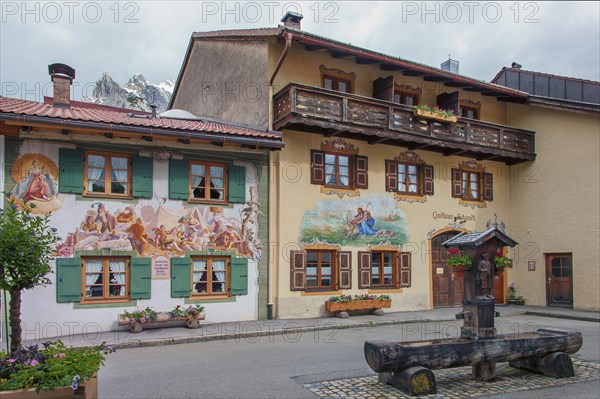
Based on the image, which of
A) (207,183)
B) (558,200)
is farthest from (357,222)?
(558,200)

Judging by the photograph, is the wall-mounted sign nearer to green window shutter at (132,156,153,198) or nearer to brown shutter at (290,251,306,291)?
brown shutter at (290,251,306,291)

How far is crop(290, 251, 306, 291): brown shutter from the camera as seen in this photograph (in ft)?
49.6

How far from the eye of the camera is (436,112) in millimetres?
16766

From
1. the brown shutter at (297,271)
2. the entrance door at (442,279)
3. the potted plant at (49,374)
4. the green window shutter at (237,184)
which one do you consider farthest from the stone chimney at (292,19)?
the potted plant at (49,374)

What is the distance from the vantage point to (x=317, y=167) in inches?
625

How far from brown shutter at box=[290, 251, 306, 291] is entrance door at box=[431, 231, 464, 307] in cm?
532

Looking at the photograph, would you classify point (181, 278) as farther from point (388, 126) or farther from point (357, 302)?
point (388, 126)

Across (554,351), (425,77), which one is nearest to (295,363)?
(554,351)

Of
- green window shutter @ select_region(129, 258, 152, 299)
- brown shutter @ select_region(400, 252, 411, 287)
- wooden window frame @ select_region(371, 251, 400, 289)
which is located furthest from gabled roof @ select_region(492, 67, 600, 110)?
green window shutter @ select_region(129, 258, 152, 299)

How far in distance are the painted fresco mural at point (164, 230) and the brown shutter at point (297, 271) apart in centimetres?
112

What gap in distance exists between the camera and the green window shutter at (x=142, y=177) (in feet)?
43.2

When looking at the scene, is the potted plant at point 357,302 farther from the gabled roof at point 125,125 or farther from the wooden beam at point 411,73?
the wooden beam at point 411,73

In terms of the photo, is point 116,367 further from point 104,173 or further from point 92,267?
point 104,173

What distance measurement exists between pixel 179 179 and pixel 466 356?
8.84m
